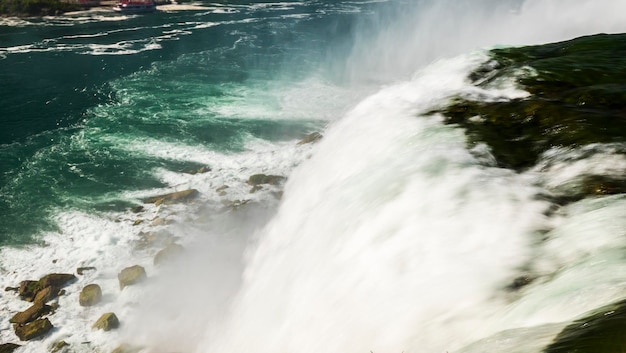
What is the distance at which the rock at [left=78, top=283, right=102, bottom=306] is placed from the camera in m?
17.2

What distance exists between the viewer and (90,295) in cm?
1738

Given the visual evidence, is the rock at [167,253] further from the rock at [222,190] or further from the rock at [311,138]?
the rock at [311,138]

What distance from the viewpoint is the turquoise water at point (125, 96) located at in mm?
26000

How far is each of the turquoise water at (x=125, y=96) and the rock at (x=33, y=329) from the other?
6570 mm

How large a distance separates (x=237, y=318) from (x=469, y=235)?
835 centimetres

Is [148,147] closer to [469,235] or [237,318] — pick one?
[237,318]

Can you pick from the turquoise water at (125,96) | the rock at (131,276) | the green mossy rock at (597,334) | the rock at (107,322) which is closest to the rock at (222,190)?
the turquoise water at (125,96)

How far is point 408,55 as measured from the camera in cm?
5678

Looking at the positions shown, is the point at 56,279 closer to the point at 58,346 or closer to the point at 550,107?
A: the point at 58,346

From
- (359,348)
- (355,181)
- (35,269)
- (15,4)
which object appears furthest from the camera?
(15,4)

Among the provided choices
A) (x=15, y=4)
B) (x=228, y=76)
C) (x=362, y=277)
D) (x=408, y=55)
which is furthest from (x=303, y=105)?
(x=15, y=4)

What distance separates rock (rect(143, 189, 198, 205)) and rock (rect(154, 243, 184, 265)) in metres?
4.53

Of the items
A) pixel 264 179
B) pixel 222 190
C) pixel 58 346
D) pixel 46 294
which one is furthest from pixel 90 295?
pixel 264 179

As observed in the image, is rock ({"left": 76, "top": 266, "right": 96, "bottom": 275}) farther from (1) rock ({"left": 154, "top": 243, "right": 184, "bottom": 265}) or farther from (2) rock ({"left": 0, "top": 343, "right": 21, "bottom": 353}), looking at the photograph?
(2) rock ({"left": 0, "top": 343, "right": 21, "bottom": 353})
